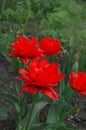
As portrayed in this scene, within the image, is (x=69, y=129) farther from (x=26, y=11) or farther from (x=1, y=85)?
(x=26, y=11)

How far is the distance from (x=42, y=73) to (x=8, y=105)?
1314mm

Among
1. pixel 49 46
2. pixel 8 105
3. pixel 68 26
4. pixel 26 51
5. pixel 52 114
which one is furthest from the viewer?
pixel 68 26

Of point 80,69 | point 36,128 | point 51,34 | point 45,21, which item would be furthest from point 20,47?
point 45,21

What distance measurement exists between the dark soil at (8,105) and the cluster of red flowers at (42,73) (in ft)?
2.74

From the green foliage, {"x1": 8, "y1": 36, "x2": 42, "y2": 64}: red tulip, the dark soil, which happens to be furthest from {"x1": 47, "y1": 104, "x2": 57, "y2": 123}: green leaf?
the green foliage

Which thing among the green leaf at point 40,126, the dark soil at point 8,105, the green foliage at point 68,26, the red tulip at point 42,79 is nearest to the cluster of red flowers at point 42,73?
the red tulip at point 42,79

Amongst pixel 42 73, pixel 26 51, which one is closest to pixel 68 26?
pixel 26 51

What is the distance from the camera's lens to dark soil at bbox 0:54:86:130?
3.04 m

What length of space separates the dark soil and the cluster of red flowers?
2.74 feet

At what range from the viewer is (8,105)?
10.5 feet

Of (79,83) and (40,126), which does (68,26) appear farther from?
(79,83)

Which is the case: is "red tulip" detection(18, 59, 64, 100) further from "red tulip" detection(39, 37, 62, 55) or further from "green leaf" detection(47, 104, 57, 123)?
"green leaf" detection(47, 104, 57, 123)

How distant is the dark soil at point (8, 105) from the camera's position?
304 cm

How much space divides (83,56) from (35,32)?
4.72ft
